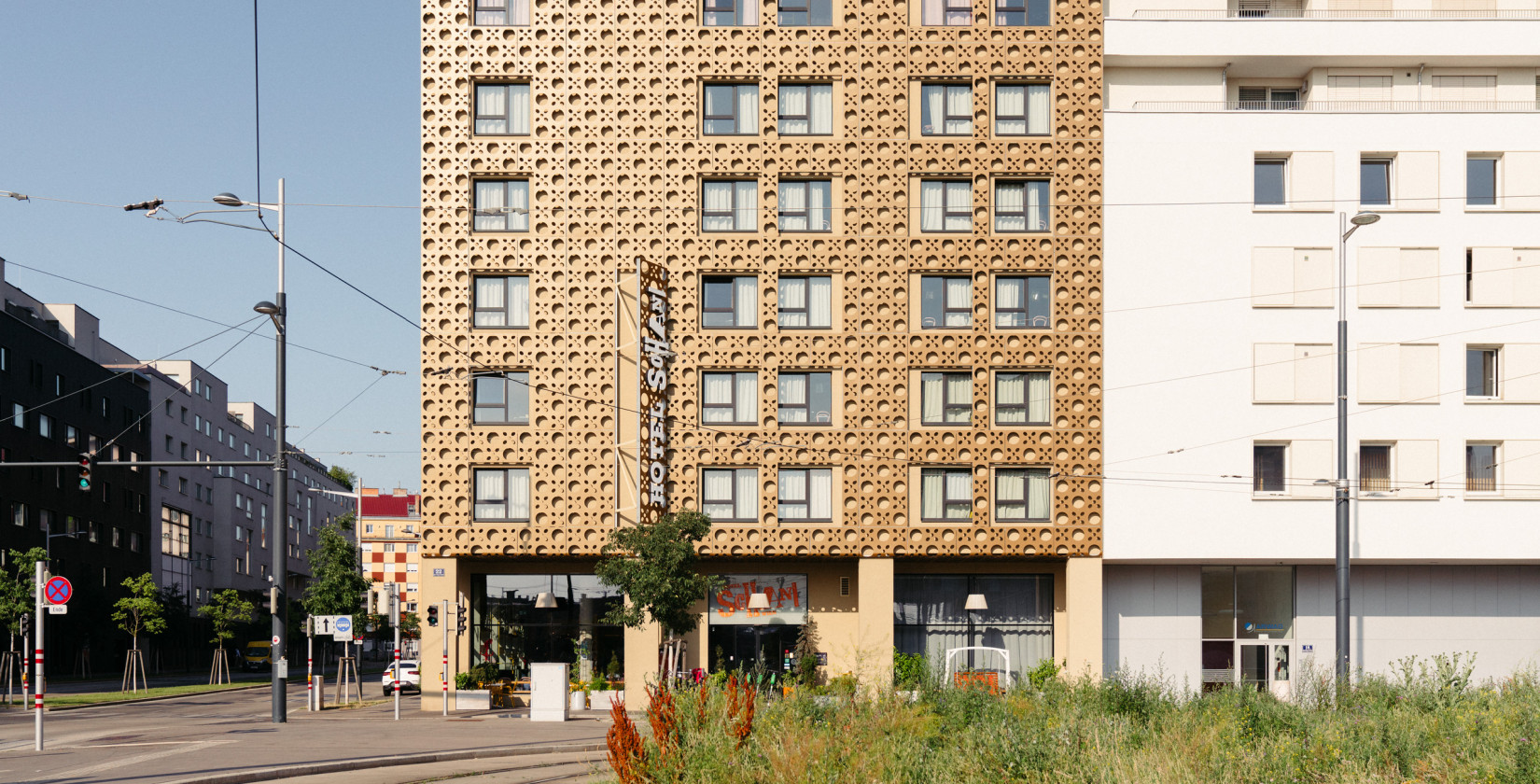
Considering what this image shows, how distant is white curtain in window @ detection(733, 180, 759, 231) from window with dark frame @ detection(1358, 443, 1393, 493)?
62.3ft

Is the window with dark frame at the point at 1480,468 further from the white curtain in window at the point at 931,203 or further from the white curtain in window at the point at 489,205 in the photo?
the white curtain in window at the point at 489,205

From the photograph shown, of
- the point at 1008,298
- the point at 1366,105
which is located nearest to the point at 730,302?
the point at 1008,298

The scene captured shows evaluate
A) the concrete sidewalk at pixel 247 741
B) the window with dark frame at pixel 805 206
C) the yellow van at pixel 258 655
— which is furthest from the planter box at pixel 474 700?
the yellow van at pixel 258 655

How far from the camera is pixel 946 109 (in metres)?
40.7

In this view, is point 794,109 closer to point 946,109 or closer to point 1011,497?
point 946,109

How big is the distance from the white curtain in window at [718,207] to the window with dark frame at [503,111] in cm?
582

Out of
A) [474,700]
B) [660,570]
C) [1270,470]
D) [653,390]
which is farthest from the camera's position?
[1270,470]

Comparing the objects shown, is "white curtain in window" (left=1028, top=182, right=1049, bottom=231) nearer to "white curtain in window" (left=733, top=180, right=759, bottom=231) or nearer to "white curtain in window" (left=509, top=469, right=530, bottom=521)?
"white curtain in window" (left=733, top=180, right=759, bottom=231)

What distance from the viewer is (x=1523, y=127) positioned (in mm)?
39938

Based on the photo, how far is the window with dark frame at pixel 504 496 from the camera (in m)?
39.8

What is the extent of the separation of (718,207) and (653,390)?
5.92 metres

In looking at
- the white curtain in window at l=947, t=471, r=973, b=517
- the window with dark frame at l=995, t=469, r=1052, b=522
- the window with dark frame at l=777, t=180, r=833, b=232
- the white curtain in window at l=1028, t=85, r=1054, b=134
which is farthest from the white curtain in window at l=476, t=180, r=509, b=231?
the window with dark frame at l=995, t=469, r=1052, b=522

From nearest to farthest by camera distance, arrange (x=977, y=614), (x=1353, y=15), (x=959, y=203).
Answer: (x=959, y=203), (x=977, y=614), (x=1353, y=15)

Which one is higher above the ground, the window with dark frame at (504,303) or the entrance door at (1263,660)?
the window with dark frame at (504,303)
